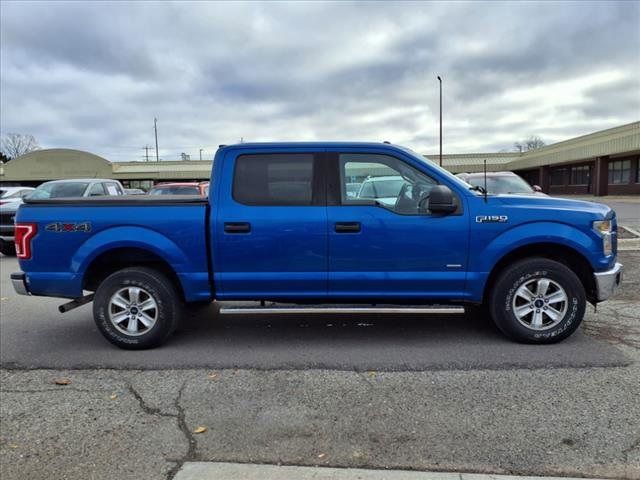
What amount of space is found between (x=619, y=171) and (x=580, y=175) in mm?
6086

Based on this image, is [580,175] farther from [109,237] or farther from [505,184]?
[109,237]

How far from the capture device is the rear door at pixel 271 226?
4.93m

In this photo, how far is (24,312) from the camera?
693cm

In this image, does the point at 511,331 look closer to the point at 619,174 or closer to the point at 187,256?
the point at 187,256

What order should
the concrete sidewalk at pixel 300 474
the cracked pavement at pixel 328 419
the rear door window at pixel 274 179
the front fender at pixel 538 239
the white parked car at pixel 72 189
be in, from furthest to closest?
the white parked car at pixel 72 189 → the rear door window at pixel 274 179 → the front fender at pixel 538 239 → the cracked pavement at pixel 328 419 → the concrete sidewalk at pixel 300 474

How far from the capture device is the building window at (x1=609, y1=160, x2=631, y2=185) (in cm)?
3559

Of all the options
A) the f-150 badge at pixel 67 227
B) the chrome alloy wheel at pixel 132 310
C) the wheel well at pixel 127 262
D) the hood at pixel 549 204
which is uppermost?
the hood at pixel 549 204

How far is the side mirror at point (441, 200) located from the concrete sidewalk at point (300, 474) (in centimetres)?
244

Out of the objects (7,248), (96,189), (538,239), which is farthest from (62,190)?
(538,239)

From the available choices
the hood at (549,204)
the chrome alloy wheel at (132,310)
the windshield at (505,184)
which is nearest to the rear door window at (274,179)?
the chrome alloy wheel at (132,310)

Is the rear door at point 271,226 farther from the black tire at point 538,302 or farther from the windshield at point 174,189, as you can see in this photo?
the windshield at point 174,189

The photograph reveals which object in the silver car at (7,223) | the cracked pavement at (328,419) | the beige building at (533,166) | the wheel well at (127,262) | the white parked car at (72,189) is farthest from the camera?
the beige building at (533,166)

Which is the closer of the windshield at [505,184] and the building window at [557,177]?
the windshield at [505,184]

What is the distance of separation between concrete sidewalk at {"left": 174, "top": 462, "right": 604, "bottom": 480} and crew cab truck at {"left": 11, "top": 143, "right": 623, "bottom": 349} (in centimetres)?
219
